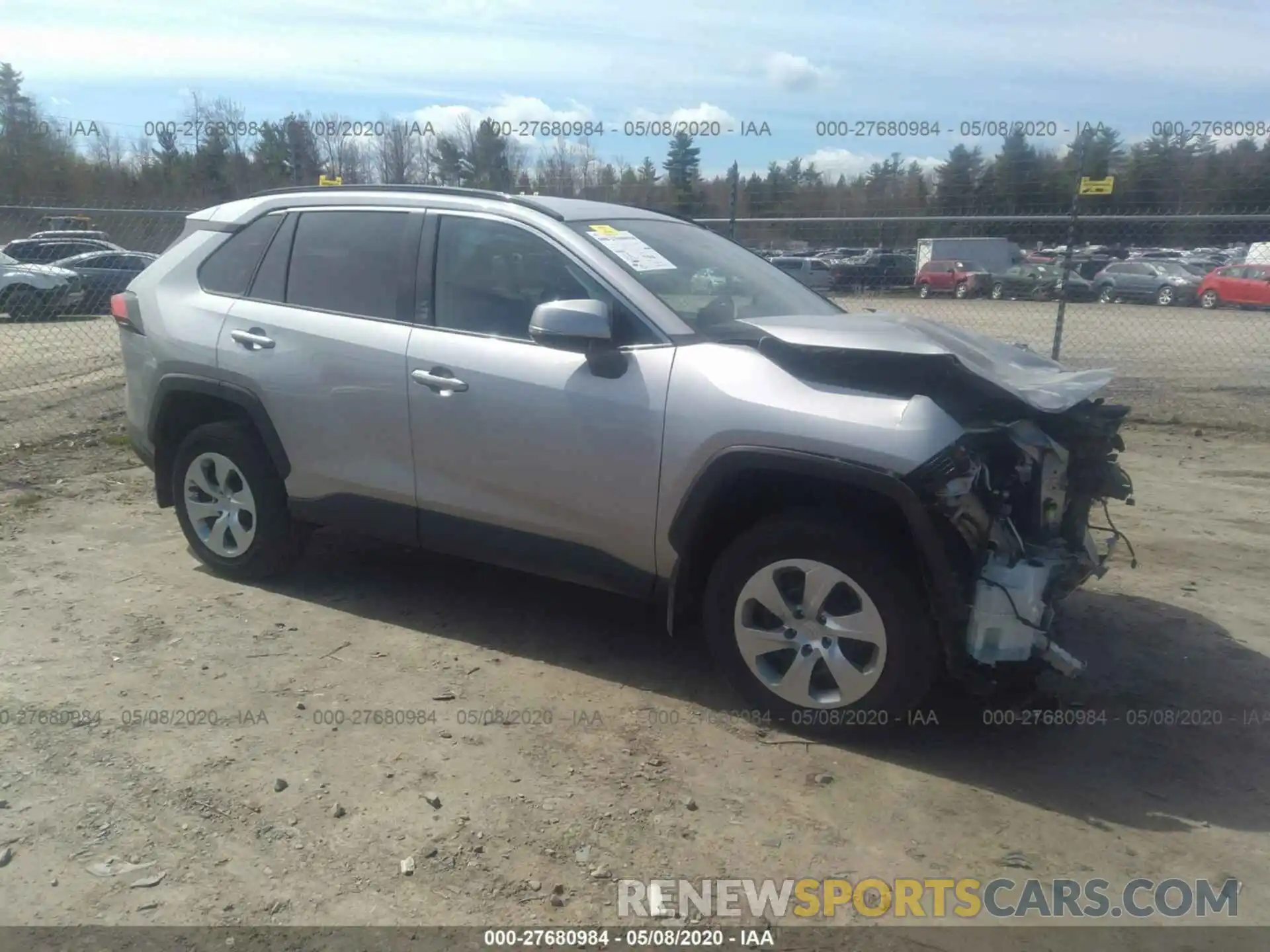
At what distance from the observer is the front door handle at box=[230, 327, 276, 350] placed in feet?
15.6

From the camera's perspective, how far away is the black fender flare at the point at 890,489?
3363 millimetres

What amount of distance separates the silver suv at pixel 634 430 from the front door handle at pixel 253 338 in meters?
0.02

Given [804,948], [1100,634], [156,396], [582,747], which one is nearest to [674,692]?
[582,747]

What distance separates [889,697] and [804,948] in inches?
40.7

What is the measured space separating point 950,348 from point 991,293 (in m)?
14.1

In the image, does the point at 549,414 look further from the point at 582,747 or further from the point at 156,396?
the point at 156,396

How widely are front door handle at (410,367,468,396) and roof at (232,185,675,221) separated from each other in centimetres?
76

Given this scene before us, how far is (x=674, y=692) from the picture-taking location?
4152 millimetres

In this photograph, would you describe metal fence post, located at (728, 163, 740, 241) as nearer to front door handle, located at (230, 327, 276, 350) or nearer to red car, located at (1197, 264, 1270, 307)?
front door handle, located at (230, 327, 276, 350)

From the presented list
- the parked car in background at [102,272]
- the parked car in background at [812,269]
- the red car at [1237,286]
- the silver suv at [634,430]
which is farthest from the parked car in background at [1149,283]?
the silver suv at [634,430]

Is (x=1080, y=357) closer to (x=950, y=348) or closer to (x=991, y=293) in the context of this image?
(x=991, y=293)

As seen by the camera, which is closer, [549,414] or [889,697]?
[889,697]

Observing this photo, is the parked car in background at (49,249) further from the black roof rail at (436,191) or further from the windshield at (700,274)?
the windshield at (700,274)

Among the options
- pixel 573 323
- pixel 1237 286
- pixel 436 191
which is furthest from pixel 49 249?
pixel 1237 286
